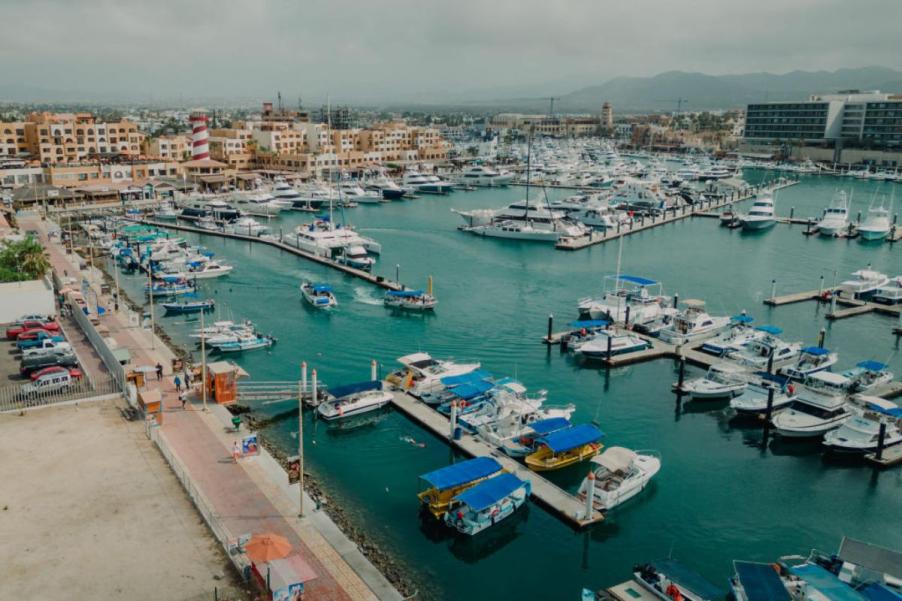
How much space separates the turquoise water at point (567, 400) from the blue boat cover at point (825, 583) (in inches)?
84.9

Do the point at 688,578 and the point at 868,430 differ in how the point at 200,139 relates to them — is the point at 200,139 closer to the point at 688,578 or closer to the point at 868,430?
the point at 868,430

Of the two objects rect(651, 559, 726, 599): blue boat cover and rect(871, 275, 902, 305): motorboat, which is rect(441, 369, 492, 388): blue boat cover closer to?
rect(651, 559, 726, 599): blue boat cover

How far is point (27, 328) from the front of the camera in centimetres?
3328

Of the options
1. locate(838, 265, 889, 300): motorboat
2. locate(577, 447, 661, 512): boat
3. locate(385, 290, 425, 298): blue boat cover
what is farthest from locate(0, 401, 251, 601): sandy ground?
locate(838, 265, 889, 300): motorboat

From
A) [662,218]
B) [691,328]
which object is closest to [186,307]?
[691,328]

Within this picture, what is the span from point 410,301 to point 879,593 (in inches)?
1216

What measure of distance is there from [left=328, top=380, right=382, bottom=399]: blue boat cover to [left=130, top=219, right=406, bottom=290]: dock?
64.0 feet

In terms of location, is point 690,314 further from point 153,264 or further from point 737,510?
point 153,264

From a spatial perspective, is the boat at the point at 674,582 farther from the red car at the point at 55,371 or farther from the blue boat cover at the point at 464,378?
the red car at the point at 55,371

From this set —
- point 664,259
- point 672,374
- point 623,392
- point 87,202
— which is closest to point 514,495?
point 623,392

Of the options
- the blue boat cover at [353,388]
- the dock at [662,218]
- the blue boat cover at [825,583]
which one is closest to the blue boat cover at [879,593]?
the blue boat cover at [825,583]

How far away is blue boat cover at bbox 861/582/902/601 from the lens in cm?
1709

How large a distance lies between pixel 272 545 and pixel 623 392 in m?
20.8

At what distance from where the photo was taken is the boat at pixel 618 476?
22500mm
